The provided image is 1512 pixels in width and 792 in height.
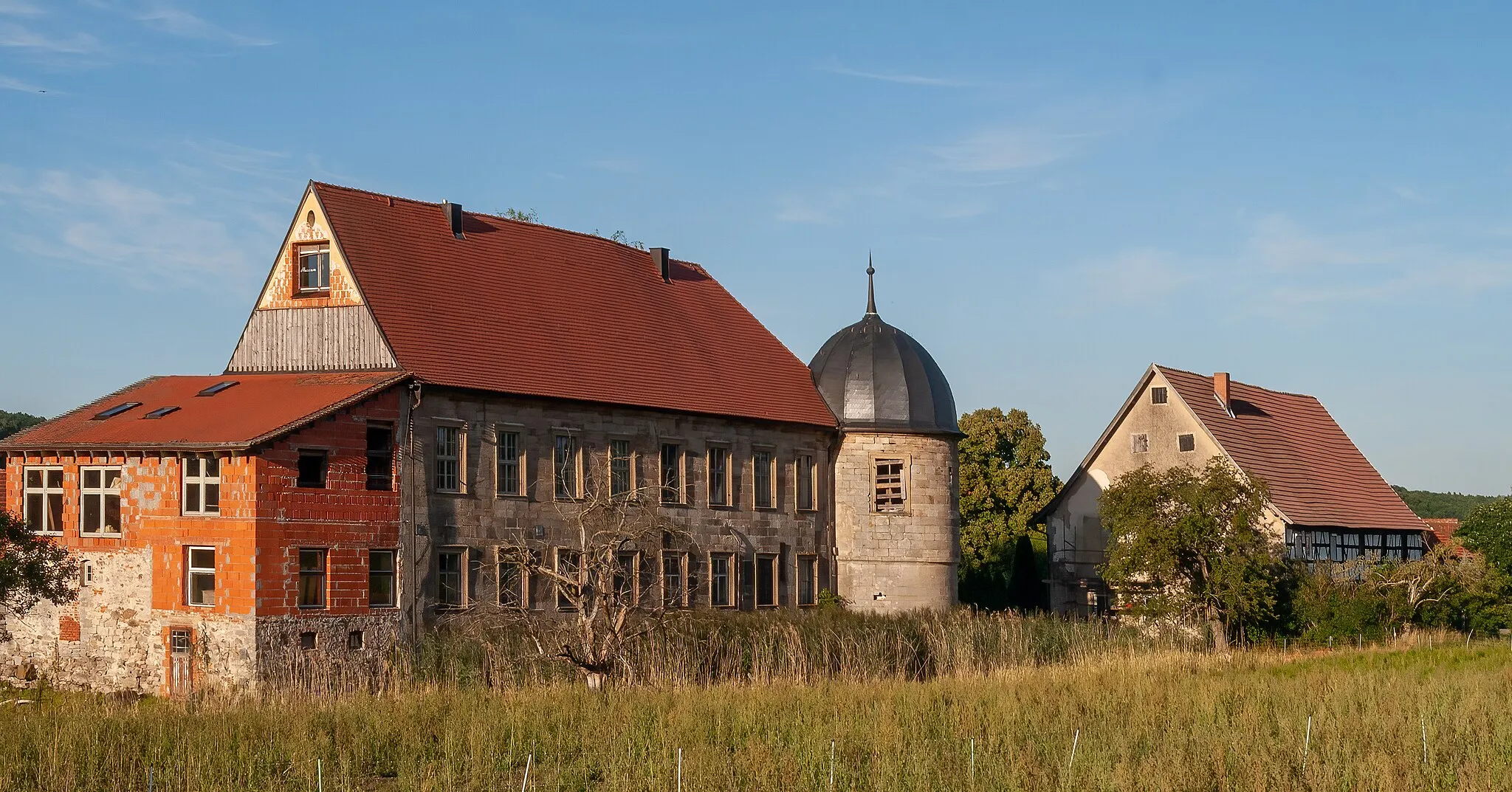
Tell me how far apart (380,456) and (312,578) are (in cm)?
274

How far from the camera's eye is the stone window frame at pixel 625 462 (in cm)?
3922

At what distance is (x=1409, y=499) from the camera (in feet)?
420

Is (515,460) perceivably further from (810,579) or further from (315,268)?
(810,579)

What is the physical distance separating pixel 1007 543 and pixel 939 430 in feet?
64.0

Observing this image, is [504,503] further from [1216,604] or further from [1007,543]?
[1007,543]

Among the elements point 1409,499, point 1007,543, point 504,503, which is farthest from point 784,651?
point 1409,499

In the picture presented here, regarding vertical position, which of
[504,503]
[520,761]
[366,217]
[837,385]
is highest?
[366,217]

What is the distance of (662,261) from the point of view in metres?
46.8

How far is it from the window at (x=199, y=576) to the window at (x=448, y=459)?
4663 millimetres

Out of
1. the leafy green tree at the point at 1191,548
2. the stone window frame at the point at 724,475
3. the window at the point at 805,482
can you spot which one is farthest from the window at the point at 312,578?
the leafy green tree at the point at 1191,548

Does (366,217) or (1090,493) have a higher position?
(366,217)

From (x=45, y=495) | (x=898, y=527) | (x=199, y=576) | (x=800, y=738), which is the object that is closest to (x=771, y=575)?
(x=898, y=527)

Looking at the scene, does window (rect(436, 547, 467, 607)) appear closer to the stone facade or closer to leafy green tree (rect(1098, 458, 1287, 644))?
the stone facade

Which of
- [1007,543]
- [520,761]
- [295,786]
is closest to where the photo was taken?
[295,786]
